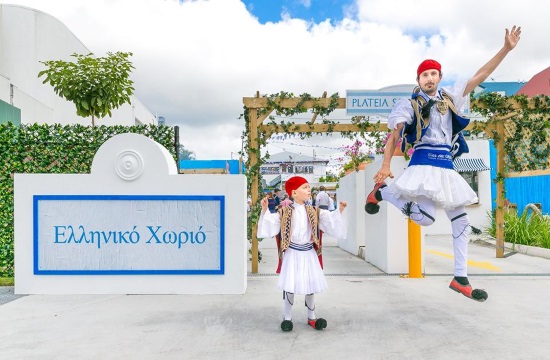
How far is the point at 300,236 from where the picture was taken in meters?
4.80

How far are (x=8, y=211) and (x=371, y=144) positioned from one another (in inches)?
258

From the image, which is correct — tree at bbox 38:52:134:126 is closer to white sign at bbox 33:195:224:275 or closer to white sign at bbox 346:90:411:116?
white sign at bbox 33:195:224:275

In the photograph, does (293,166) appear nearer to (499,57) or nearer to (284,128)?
(284,128)

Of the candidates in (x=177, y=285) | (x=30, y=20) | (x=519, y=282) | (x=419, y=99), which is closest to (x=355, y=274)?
(x=519, y=282)

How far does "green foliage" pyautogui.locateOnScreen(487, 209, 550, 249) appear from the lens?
36.5 feet

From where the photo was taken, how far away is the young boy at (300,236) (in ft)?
15.6

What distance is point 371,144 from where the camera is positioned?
9.82 m

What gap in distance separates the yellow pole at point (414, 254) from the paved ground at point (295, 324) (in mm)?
407

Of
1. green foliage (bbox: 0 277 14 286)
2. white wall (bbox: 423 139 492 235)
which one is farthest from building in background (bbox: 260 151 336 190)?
green foliage (bbox: 0 277 14 286)

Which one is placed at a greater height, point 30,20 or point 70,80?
point 30,20

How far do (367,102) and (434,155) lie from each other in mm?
5369

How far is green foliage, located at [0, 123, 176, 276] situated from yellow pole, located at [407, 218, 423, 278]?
461cm

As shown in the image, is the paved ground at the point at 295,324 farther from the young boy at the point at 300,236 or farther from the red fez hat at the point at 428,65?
the red fez hat at the point at 428,65

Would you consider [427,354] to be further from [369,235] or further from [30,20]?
[30,20]
